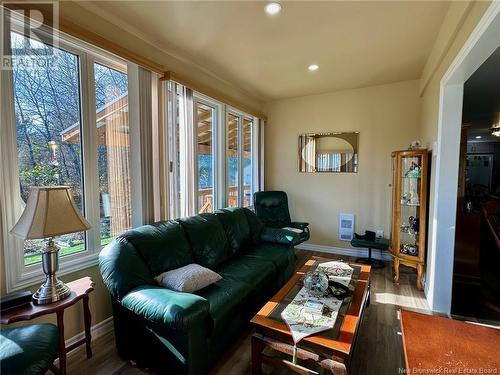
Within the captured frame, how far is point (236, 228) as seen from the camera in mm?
3145

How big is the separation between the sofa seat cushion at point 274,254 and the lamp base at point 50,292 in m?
1.70

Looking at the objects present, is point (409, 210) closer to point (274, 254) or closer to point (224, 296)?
point (274, 254)

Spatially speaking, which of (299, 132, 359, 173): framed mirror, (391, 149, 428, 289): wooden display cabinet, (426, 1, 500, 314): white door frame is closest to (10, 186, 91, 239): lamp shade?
(426, 1, 500, 314): white door frame

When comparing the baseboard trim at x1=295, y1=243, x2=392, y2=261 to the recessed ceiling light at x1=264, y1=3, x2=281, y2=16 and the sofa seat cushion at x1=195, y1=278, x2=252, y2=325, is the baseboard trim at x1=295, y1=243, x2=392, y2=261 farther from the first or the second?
the recessed ceiling light at x1=264, y1=3, x2=281, y2=16

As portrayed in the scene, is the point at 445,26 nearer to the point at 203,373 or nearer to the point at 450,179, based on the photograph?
the point at 450,179

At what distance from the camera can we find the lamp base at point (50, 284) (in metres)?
1.62

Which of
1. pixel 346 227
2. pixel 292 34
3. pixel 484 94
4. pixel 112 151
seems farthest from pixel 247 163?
pixel 484 94

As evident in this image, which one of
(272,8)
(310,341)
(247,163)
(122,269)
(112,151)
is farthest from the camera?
(247,163)

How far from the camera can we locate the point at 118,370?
71.9 inches

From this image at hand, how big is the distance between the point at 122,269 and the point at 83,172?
3.01 feet

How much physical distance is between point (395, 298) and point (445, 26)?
272 centimetres

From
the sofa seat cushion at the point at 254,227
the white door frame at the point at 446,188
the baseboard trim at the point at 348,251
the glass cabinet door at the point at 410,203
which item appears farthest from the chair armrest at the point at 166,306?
the baseboard trim at the point at 348,251

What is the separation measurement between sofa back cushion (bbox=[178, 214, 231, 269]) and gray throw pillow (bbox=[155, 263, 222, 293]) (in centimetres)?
38

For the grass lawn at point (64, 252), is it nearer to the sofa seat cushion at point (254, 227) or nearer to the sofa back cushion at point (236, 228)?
the sofa back cushion at point (236, 228)
